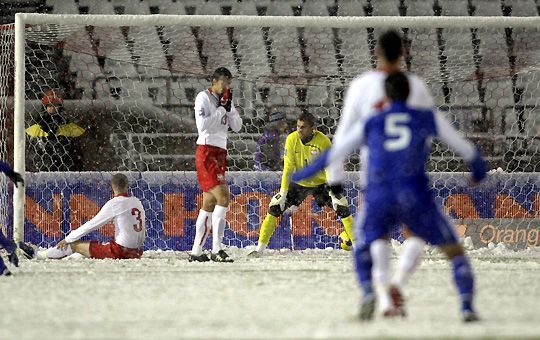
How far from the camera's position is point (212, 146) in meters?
11.2

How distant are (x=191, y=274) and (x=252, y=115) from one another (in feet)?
18.6

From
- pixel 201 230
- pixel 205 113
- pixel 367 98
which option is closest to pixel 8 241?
pixel 201 230

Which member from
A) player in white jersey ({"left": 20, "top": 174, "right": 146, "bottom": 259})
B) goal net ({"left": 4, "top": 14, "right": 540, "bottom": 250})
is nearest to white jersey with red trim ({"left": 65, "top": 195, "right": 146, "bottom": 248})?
player in white jersey ({"left": 20, "top": 174, "right": 146, "bottom": 259})

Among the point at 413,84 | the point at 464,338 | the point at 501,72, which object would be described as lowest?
the point at 464,338

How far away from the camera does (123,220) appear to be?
36.5ft

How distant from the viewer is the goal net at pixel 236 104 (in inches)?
505

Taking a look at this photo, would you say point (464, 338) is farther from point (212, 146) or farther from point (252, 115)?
point (252, 115)

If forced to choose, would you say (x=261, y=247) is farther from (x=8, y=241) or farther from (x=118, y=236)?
(x=8, y=241)

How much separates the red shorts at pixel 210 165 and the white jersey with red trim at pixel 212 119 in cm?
6

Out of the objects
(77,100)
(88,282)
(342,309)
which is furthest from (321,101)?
(342,309)

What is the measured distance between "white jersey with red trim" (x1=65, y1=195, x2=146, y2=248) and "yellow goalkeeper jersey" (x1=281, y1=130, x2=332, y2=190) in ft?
5.19

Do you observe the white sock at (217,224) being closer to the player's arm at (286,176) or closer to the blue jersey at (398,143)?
the player's arm at (286,176)

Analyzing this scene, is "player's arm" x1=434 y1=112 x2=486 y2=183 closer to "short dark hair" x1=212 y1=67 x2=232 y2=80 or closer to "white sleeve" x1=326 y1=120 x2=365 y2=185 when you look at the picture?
"white sleeve" x1=326 y1=120 x2=365 y2=185

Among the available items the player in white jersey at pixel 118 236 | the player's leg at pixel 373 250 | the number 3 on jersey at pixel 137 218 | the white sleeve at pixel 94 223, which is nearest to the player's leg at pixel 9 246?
the white sleeve at pixel 94 223
